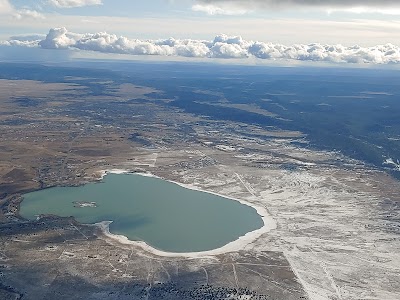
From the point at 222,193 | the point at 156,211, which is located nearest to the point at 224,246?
the point at 156,211

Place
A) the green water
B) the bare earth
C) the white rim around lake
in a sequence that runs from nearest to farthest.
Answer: the bare earth → the white rim around lake → the green water

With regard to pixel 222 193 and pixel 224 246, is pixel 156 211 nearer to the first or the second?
pixel 222 193

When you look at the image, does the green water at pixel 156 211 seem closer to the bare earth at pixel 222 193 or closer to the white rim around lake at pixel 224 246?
the white rim around lake at pixel 224 246

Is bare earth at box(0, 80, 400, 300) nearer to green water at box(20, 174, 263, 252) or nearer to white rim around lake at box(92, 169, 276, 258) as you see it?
white rim around lake at box(92, 169, 276, 258)

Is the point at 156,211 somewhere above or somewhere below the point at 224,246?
below

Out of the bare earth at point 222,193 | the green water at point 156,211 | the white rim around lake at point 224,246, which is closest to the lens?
the bare earth at point 222,193

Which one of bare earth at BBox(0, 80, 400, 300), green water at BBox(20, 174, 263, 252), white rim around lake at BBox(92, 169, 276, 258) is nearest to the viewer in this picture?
bare earth at BBox(0, 80, 400, 300)

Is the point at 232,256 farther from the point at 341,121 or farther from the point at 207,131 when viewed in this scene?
the point at 341,121

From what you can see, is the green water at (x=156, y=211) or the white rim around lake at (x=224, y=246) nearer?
the white rim around lake at (x=224, y=246)

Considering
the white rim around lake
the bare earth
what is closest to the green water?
the white rim around lake

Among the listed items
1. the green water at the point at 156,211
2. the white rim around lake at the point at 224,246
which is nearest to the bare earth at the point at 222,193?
the white rim around lake at the point at 224,246
